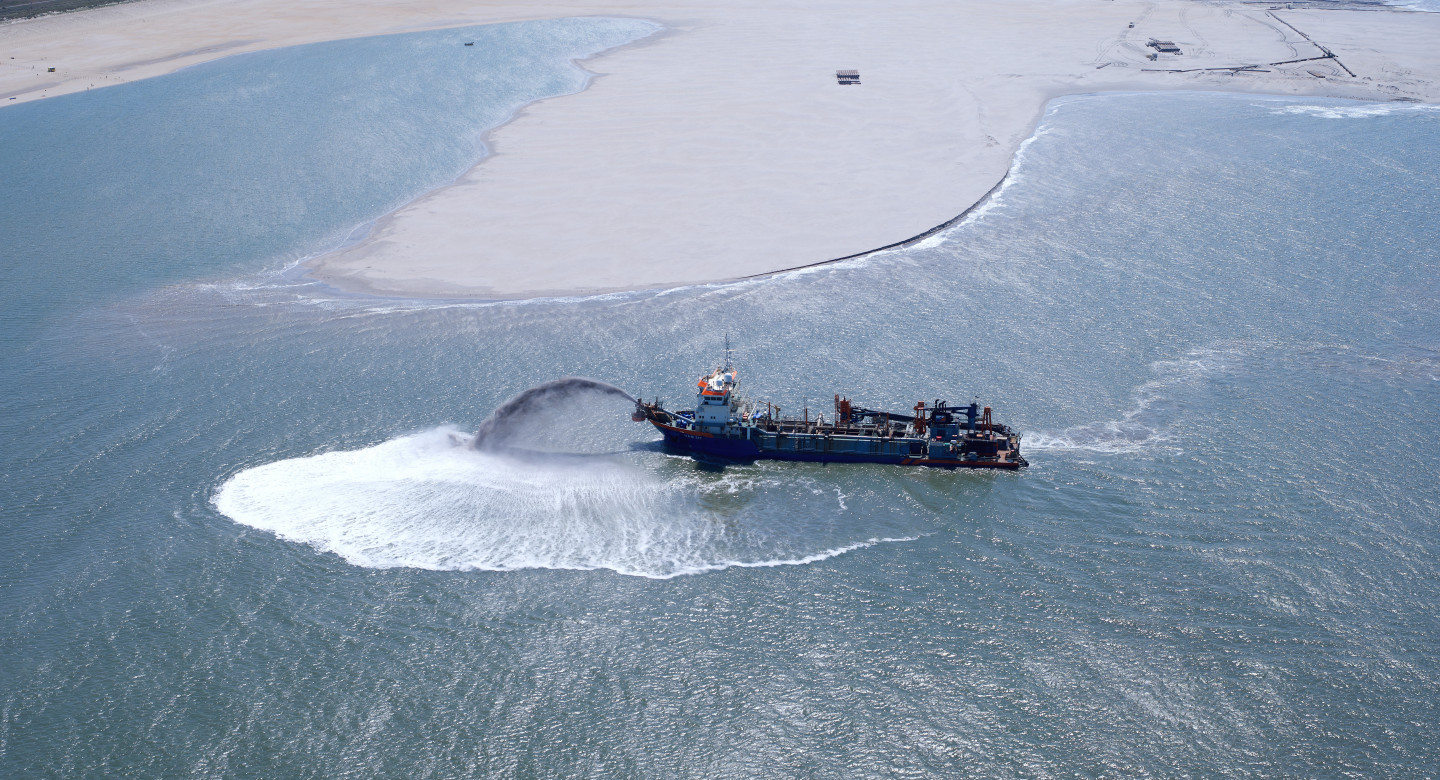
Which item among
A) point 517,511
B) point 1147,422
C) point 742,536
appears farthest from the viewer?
point 1147,422

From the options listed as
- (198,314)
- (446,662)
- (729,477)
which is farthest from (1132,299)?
(198,314)

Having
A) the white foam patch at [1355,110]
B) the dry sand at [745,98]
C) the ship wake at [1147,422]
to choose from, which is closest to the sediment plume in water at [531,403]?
the dry sand at [745,98]

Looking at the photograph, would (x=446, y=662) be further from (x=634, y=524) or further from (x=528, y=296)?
(x=528, y=296)

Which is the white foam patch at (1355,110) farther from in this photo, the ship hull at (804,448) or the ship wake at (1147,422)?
the ship hull at (804,448)

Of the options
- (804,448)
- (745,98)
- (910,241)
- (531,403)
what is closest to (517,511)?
(531,403)

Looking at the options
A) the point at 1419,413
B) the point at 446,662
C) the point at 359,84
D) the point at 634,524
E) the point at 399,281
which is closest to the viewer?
the point at 446,662

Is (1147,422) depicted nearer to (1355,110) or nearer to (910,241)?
(910,241)
